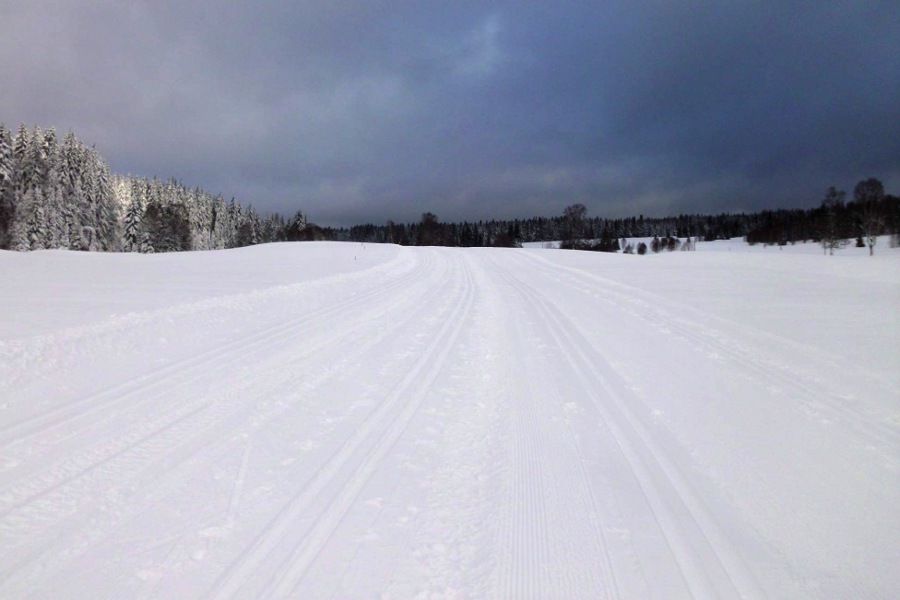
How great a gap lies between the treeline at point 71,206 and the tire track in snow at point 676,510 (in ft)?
215

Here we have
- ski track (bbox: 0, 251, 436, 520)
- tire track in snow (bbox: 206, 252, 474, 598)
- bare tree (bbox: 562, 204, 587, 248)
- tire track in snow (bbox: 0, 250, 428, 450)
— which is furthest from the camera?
bare tree (bbox: 562, 204, 587, 248)

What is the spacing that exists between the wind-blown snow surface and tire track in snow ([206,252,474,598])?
18 millimetres

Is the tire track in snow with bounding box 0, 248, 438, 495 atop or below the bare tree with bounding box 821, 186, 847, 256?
below

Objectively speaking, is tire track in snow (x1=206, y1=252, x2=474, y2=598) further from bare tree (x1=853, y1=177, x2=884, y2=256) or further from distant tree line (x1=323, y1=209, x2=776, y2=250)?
distant tree line (x1=323, y1=209, x2=776, y2=250)

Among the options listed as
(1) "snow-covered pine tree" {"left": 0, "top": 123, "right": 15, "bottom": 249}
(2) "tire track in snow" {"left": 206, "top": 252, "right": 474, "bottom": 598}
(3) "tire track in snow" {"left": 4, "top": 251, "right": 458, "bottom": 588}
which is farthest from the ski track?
(1) "snow-covered pine tree" {"left": 0, "top": 123, "right": 15, "bottom": 249}

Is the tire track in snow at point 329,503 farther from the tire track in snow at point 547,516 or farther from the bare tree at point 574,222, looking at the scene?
the bare tree at point 574,222

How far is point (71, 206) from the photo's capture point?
52469mm

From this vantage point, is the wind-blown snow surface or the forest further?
the forest

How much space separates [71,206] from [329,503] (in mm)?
69150

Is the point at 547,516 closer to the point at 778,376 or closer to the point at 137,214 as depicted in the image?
the point at 778,376

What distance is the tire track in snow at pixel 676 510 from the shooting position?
8.01ft

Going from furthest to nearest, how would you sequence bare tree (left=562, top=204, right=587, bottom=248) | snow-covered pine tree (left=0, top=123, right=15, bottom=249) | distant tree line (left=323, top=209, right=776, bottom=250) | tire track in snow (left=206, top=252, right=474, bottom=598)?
distant tree line (left=323, top=209, right=776, bottom=250) < bare tree (left=562, top=204, right=587, bottom=248) < snow-covered pine tree (left=0, top=123, right=15, bottom=249) < tire track in snow (left=206, top=252, right=474, bottom=598)

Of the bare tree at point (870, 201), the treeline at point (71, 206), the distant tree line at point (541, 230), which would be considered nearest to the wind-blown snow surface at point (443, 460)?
the treeline at point (71, 206)

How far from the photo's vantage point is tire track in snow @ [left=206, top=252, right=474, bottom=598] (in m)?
2.42
